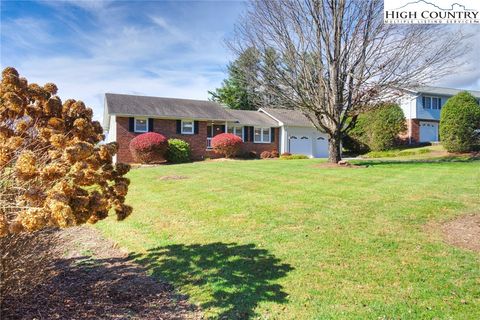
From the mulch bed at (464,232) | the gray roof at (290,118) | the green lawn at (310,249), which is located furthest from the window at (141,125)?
the mulch bed at (464,232)

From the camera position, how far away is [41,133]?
3.56 metres

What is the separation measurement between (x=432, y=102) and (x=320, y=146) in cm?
1376

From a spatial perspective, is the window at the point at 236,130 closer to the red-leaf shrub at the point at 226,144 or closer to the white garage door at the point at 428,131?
the red-leaf shrub at the point at 226,144

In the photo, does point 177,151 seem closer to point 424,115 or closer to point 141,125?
point 141,125

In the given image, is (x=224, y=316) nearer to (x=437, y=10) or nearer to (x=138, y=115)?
(x=437, y=10)

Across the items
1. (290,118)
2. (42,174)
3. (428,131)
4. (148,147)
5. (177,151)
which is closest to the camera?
(42,174)

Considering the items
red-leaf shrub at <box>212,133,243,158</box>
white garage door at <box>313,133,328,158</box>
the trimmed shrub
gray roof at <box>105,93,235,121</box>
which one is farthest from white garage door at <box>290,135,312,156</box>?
red-leaf shrub at <box>212,133,243,158</box>

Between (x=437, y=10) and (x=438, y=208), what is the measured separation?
8193 mm

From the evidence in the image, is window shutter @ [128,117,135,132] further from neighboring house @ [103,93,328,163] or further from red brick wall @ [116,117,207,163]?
red brick wall @ [116,117,207,163]

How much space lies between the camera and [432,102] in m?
34.8

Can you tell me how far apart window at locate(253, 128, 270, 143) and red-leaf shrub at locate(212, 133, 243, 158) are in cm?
384

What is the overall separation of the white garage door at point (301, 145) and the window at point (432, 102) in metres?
13.6

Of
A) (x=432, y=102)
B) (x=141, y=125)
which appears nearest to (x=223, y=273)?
(x=141, y=125)

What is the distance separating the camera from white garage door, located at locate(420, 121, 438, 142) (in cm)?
3391
